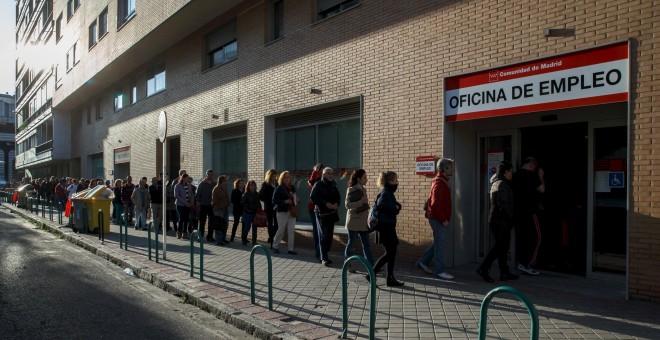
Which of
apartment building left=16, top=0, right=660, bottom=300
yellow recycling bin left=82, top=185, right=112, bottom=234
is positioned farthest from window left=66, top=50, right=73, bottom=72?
yellow recycling bin left=82, top=185, right=112, bottom=234

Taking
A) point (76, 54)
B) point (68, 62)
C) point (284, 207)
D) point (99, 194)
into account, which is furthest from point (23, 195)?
point (284, 207)

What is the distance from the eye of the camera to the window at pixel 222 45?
14.7 metres

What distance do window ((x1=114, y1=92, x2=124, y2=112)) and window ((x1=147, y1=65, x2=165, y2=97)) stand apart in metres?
3.84

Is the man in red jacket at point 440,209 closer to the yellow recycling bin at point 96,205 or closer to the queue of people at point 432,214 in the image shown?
the queue of people at point 432,214

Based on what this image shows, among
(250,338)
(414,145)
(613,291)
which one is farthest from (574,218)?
(250,338)

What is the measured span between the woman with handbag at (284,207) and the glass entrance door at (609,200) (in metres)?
5.38

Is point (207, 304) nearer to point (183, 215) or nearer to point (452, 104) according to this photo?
point (452, 104)

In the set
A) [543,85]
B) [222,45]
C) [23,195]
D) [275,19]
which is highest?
[275,19]

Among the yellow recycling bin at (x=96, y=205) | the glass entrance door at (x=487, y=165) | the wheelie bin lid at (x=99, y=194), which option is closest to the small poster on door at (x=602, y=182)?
the glass entrance door at (x=487, y=165)

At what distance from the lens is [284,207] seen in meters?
10.2

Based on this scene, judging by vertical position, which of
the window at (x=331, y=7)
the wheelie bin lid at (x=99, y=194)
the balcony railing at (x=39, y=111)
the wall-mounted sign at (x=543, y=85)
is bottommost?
the wheelie bin lid at (x=99, y=194)

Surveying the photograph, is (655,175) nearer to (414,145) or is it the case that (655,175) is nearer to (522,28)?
(522,28)

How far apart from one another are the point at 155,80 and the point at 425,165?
14.4 m

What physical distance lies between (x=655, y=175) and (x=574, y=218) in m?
1.80
